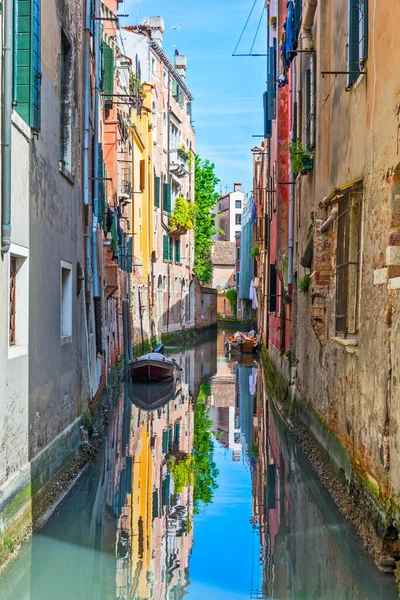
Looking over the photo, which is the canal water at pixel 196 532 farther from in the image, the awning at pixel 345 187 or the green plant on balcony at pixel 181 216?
the green plant on balcony at pixel 181 216

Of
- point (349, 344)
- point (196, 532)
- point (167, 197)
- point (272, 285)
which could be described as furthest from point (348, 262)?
point (167, 197)

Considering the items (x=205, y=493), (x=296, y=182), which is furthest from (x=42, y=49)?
(x=296, y=182)

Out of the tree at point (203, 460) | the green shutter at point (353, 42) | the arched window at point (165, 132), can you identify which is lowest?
the tree at point (203, 460)

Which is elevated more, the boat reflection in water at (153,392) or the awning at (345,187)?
the awning at (345,187)

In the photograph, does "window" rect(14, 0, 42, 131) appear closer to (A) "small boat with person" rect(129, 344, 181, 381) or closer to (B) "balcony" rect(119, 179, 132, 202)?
(A) "small boat with person" rect(129, 344, 181, 381)

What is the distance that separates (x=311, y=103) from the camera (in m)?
13.8

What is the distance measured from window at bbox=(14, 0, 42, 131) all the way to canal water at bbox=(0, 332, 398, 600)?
14.0 feet

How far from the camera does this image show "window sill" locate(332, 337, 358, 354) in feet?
29.8

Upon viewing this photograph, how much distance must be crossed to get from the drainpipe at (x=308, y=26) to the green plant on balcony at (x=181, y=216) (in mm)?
28663

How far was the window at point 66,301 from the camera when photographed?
11281mm

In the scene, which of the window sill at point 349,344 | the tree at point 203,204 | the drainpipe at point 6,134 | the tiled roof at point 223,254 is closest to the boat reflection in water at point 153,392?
the window sill at point 349,344

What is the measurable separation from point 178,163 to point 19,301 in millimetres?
37210

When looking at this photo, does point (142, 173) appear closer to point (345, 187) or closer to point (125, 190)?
point (125, 190)

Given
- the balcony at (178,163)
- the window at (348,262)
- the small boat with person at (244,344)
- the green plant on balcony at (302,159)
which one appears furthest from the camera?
the balcony at (178,163)
